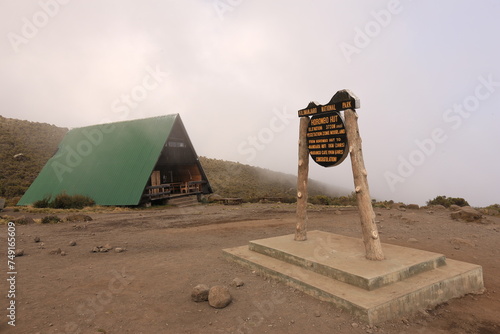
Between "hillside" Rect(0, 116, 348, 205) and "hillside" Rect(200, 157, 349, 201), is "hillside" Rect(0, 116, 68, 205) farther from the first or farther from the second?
"hillside" Rect(200, 157, 349, 201)

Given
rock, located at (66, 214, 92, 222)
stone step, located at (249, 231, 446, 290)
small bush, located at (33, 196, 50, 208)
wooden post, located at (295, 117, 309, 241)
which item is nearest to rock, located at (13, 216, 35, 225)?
rock, located at (66, 214, 92, 222)

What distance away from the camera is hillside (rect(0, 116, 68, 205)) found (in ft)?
101

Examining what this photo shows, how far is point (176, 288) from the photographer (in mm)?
6367

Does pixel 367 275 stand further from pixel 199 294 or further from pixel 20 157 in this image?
pixel 20 157

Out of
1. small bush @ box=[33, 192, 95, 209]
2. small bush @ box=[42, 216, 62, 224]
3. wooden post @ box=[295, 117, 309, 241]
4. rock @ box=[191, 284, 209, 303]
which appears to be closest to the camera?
rock @ box=[191, 284, 209, 303]

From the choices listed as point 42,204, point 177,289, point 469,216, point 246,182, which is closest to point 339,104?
point 177,289

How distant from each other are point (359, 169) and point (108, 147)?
932 inches

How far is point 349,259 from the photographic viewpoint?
6.78 meters

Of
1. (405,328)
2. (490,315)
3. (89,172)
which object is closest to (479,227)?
(490,315)

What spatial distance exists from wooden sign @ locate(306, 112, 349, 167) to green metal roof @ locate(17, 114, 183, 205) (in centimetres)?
1546

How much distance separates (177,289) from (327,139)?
507cm

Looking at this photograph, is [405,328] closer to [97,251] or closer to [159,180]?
[97,251]

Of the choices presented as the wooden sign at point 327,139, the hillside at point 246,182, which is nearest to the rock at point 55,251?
the wooden sign at point 327,139

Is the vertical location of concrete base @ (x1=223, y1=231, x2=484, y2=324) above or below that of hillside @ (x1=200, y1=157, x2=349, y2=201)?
below
